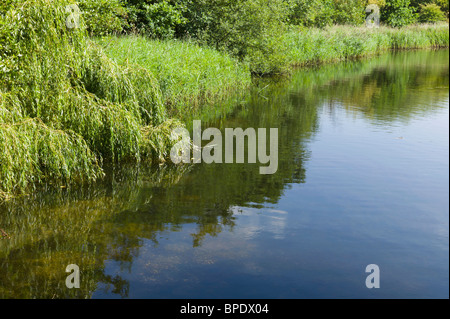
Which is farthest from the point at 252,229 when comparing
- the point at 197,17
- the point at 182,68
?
the point at 197,17

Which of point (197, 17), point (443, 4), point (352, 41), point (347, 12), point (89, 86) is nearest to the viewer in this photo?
point (89, 86)

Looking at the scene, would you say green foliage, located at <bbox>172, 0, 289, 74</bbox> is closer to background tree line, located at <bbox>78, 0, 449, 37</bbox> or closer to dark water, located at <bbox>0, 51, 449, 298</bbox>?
background tree line, located at <bbox>78, 0, 449, 37</bbox>

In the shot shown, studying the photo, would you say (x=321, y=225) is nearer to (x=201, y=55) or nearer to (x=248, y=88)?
(x=201, y=55)

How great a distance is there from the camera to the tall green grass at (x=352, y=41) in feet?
104

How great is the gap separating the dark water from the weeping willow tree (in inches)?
21.9

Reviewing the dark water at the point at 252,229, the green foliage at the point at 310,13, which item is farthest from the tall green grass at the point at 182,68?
the green foliage at the point at 310,13

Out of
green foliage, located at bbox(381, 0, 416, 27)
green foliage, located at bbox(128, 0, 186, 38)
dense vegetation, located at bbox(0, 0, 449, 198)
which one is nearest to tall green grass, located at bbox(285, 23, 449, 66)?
green foliage, located at bbox(381, 0, 416, 27)

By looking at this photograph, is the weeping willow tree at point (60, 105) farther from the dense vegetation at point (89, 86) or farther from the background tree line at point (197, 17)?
the background tree line at point (197, 17)

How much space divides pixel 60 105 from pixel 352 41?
102 feet

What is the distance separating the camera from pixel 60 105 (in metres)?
10.3

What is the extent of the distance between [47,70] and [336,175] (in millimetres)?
6421

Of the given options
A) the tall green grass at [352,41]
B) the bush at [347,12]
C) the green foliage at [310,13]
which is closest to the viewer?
the tall green grass at [352,41]

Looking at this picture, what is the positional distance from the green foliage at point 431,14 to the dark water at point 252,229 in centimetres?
4619

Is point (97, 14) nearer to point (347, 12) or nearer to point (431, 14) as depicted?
point (347, 12)
